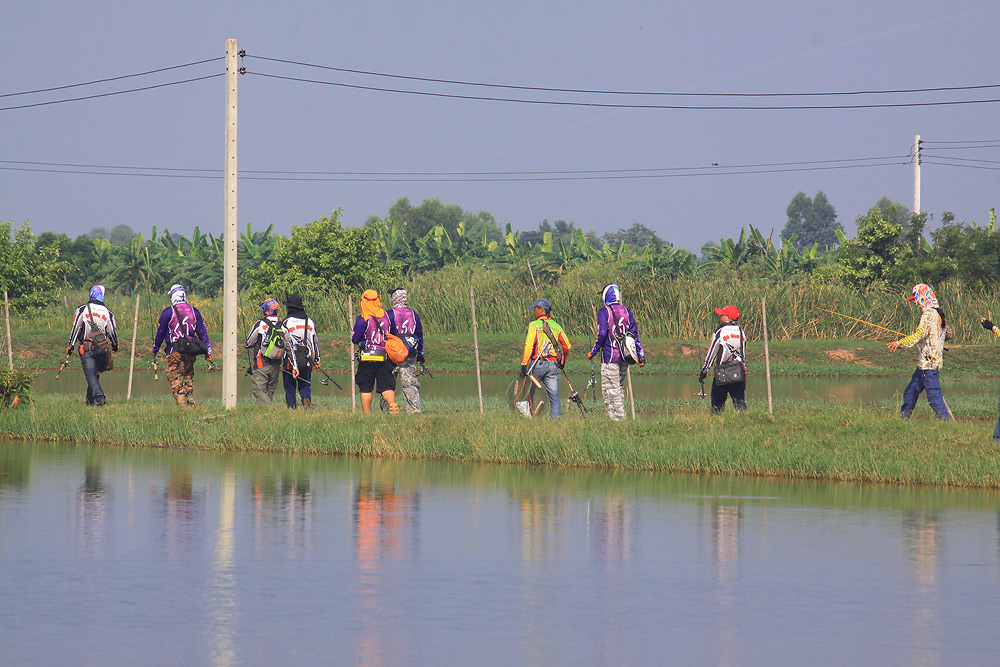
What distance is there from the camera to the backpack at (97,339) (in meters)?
20.1

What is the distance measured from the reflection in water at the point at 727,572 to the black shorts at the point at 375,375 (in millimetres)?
6978

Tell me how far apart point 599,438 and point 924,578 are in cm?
652

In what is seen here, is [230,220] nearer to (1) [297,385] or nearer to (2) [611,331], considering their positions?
(1) [297,385]

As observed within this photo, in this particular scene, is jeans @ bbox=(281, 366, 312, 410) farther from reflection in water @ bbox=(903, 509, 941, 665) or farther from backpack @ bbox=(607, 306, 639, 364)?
reflection in water @ bbox=(903, 509, 941, 665)

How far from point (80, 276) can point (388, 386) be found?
51788mm

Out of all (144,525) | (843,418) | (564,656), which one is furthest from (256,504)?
(843,418)

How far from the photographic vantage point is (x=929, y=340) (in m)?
17.7

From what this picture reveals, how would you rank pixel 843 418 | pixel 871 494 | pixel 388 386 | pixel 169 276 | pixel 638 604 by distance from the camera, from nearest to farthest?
pixel 638 604 < pixel 871 494 < pixel 843 418 < pixel 388 386 < pixel 169 276

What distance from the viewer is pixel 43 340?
41969 millimetres

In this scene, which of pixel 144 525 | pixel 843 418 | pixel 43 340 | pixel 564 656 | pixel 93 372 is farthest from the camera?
pixel 43 340

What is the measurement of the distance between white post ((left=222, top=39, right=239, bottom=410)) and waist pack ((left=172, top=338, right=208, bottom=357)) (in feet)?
1.88

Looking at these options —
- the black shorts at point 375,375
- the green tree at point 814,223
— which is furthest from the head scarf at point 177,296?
the green tree at point 814,223

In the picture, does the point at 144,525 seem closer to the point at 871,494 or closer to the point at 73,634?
the point at 73,634

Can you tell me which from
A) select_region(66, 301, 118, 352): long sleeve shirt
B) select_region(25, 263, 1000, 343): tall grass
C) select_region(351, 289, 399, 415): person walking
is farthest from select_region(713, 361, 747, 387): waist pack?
select_region(25, 263, 1000, 343): tall grass
